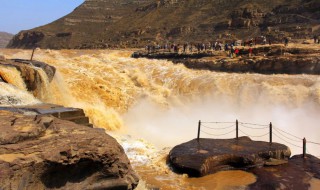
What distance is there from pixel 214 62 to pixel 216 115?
7225 mm

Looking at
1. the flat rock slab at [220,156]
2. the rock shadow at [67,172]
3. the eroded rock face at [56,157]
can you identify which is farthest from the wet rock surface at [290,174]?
the rock shadow at [67,172]

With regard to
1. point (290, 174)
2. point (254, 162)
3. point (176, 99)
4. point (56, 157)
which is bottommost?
point (290, 174)

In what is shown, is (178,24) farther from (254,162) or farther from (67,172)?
(67,172)

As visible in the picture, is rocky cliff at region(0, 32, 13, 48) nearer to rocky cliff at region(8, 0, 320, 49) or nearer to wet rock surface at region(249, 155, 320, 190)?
rocky cliff at region(8, 0, 320, 49)

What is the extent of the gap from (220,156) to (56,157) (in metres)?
6.74

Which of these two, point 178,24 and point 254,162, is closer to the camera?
point 254,162

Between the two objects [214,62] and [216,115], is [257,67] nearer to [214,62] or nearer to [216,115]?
[214,62]

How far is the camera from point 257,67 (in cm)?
2428

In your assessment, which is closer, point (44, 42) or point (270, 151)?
point (270, 151)

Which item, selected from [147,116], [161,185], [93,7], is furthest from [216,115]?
[93,7]

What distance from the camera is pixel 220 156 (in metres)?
10.8

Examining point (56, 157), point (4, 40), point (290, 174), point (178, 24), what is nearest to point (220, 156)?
point (290, 174)

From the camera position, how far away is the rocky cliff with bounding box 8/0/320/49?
44906 millimetres

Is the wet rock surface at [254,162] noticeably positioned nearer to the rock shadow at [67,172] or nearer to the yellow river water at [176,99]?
the yellow river water at [176,99]
